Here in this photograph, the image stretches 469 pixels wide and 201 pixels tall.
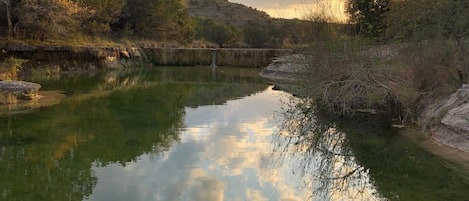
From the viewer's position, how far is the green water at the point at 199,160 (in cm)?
771

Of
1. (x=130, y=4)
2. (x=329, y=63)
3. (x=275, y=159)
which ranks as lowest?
(x=275, y=159)

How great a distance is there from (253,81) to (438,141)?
1882cm

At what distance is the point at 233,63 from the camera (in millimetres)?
45094

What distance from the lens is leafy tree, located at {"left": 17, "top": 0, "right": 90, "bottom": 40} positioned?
27469mm

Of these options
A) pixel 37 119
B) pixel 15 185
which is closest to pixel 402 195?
pixel 15 185

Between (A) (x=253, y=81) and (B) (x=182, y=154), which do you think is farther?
(A) (x=253, y=81)

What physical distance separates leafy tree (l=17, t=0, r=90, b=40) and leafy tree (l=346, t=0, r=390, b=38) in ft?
50.8

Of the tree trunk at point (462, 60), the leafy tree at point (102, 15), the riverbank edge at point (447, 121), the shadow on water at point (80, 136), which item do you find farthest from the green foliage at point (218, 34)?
the riverbank edge at point (447, 121)

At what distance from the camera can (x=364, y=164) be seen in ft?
31.8

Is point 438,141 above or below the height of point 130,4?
below

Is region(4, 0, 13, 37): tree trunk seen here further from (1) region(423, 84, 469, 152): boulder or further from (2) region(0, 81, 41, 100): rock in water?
(1) region(423, 84, 469, 152): boulder

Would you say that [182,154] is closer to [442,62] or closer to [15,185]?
[15,185]

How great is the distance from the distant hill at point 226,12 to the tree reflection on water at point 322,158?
65.7 metres

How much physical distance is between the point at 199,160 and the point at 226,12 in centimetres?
7825
